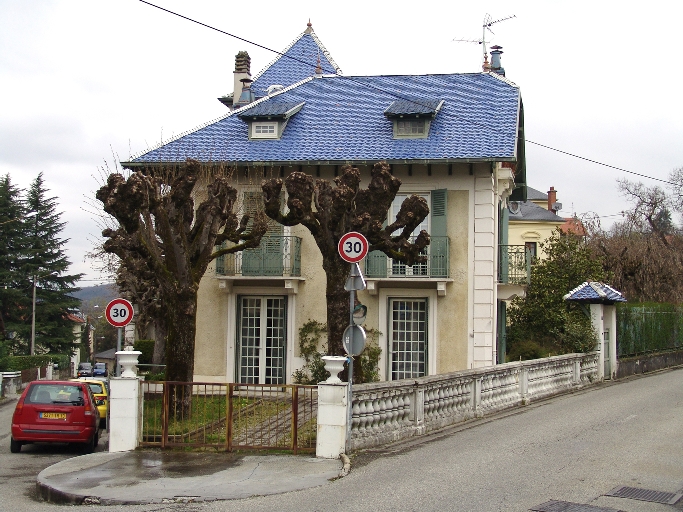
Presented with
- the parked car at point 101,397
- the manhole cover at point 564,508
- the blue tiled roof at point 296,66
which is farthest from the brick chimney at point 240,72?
the manhole cover at point 564,508

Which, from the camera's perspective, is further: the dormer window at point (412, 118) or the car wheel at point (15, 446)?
the dormer window at point (412, 118)

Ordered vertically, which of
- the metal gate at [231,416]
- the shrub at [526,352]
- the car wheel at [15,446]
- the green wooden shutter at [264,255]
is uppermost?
the green wooden shutter at [264,255]

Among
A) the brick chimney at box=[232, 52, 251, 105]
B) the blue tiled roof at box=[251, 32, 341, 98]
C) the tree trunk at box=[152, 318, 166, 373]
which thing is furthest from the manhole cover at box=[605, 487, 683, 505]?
the brick chimney at box=[232, 52, 251, 105]

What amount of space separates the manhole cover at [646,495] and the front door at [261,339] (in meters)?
13.8

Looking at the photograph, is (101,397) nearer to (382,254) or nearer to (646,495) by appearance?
(382,254)

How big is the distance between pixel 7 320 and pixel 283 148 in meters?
43.0

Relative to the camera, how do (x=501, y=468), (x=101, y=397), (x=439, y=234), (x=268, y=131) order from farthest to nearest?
1. (x=268, y=131)
2. (x=439, y=234)
3. (x=101, y=397)
4. (x=501, y=468)

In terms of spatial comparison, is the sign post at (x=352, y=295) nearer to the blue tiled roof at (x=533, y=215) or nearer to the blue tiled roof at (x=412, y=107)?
the blue tiled roof at (x=412, y=107)

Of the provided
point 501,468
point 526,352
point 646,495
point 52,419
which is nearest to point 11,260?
point 526,352

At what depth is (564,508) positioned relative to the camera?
337 inches

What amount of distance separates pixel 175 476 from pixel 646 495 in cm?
580

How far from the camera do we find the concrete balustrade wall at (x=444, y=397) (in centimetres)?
1266

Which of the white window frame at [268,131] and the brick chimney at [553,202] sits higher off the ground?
the brick chimney at [553,202]

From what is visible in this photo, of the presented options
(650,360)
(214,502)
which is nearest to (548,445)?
(214,502)
